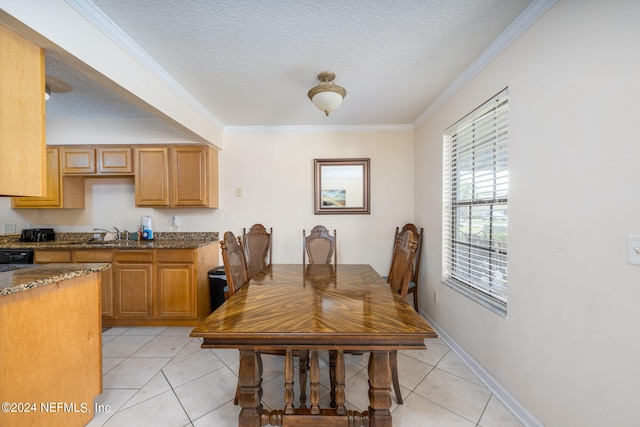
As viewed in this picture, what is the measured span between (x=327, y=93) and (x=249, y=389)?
198 centimetres

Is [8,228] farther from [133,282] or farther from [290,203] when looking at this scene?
[290,203]

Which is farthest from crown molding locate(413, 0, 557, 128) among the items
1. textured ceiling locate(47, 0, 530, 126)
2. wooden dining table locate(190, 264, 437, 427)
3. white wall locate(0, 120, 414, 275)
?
wooden dining table locate(190, 264, 437, 427)

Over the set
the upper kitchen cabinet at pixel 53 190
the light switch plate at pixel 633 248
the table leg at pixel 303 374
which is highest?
the upper kitchen cabinet at pixel 53 190

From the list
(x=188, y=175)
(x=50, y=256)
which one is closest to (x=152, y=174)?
(x=188, y=175)

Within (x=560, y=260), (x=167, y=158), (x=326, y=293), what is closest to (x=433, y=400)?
(x=326, y=293)

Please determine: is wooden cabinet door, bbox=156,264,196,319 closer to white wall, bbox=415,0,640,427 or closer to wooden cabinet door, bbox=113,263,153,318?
wooden cabinet door, bbox=113,263,153,318

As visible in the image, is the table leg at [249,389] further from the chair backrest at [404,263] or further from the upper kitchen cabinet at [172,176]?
the upper kitchen cabinet at [172,176]

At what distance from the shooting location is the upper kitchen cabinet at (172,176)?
3051 millimetres

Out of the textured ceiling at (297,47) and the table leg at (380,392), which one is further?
the textured ceiling at (297,47)

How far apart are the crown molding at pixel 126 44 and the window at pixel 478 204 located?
2.55 meters

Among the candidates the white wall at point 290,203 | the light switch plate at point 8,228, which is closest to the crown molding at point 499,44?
the white wall at point 290,203

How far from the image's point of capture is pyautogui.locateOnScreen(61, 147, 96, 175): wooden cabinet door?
9.97 ft

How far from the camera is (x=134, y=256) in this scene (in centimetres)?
275

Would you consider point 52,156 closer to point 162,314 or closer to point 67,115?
point 67,115
